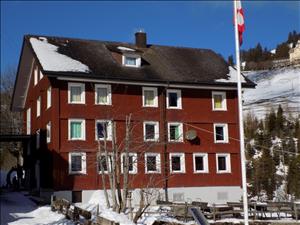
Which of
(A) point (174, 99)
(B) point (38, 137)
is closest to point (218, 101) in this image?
(A) point (174, 99)

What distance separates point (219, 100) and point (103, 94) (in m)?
8.91

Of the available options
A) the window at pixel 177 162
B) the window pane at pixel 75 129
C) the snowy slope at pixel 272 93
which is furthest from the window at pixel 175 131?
the snowy slope at pixel 272 93

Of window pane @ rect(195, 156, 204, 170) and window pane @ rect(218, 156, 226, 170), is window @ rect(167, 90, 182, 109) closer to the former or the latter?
window pane @ rect(195, 156, 204, 170)

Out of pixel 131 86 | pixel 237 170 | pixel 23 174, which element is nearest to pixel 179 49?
pixel 131 86

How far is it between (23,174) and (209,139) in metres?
17.8

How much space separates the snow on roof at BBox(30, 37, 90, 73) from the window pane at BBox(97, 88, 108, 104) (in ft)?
5.57

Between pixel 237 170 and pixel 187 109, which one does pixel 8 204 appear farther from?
pixel 237 170

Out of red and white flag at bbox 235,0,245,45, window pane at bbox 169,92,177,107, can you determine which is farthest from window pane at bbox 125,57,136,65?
red and white flag at bbox 235,0,245,45

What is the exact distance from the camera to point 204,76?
38.2 meters

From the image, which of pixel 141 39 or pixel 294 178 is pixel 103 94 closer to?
pixel 141 39

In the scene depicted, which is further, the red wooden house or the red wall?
the red wooden house

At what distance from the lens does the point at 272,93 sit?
137 feet

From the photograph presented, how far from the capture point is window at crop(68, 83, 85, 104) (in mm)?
33906

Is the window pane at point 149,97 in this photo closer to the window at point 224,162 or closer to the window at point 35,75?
the window at point 224,162
